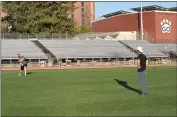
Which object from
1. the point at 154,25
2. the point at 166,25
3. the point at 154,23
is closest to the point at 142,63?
the point at 154,25

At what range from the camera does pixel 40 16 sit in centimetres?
6003

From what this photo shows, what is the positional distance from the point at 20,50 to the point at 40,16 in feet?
47.2

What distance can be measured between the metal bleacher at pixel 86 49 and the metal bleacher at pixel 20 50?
182cm

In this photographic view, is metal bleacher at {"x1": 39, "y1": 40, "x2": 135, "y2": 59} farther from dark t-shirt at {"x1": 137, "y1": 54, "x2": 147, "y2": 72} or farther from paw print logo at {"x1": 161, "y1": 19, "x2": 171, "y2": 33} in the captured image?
dark t-shirt at {"x1": 137, "y1": 54, "x2": 147, "y2": 72}

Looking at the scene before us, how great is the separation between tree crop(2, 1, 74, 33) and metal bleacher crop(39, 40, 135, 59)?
9.11 metres

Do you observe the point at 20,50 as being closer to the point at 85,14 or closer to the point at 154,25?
the point at 154,25

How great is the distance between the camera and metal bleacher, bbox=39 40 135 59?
47469 millimetres

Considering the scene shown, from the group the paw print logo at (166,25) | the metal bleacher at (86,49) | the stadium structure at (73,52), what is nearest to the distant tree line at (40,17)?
the stadium structure at (73,52)

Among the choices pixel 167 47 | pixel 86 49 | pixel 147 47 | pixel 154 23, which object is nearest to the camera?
pixel 86 49

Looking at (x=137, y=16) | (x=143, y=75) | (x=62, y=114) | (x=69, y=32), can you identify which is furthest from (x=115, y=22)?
(x=62, y=114)

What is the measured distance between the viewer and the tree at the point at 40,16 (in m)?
60.0

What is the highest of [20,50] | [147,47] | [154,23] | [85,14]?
[85,14]

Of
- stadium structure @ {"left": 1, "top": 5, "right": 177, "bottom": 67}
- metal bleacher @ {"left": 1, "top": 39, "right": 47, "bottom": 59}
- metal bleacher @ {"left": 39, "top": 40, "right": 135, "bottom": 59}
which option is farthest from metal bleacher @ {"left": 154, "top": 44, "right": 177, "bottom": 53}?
metal bleacher @ {"left": 1, "top": 39, "right": 47, "bottom": 59}

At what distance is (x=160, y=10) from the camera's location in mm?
65375
